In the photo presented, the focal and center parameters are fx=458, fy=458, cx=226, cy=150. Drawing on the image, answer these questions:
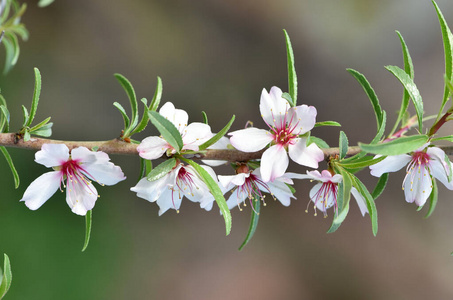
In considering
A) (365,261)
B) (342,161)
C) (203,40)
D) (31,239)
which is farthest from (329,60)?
(342,161)

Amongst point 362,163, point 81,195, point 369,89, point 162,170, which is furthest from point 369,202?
point 81,195

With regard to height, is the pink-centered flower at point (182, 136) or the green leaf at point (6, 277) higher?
the pink-centered flower at point (182, 136)

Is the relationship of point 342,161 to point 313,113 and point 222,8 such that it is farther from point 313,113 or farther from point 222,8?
point 222,8

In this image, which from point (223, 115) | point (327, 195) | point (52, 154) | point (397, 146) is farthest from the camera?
point (223, 115)

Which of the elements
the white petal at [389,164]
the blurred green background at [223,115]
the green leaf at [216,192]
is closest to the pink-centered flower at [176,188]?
the green leaf at [216,192]

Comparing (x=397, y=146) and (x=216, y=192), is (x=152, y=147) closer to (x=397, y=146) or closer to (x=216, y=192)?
(x=216, y=192)

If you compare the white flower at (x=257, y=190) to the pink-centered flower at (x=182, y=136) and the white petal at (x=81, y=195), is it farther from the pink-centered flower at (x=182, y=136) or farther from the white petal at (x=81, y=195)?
the white petal at (x=81, y=195)
